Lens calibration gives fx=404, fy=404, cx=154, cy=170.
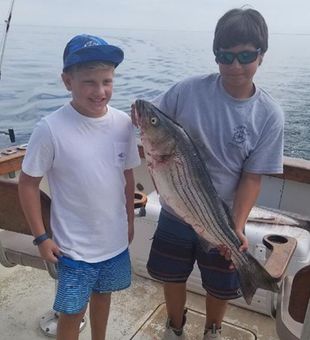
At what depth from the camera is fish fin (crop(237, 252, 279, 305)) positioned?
1.74m

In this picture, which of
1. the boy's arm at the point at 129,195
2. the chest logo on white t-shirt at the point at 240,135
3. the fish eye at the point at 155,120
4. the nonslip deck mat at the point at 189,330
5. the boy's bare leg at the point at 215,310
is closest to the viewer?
the fish eye at the point at 155,120

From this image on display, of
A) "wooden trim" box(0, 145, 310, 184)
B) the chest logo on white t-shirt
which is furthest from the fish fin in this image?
"wooden trim" box(0, 145, 310, 184)

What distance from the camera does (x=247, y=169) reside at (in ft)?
→ 6.44

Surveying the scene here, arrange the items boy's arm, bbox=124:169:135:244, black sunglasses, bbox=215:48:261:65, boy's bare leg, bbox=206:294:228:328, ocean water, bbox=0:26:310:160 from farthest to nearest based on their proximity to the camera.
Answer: ocean water, bbox=0:26:310:160 < boy's bare leg, bbox=206:294:228:328 < boy's arm, bbox=124:169:135:244 < black sunglasses, bbox=215:48:261:65

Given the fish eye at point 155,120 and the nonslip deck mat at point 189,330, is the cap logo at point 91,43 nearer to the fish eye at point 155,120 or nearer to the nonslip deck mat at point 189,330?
the fish eye at point 155,120

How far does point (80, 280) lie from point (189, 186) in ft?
2.10

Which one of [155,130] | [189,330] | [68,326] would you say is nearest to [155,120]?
[155,130]

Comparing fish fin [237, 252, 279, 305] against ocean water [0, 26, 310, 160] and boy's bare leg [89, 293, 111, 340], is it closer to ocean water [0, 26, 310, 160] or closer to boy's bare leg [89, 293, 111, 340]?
boy's bare leg [89, 293, 111, 340]

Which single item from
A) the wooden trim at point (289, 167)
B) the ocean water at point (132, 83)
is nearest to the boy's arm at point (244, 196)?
the wooden trim at point (289, 167)

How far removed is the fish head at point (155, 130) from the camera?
1.67 m

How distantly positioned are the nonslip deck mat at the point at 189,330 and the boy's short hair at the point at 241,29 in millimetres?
1627

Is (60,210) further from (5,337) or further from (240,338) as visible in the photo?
(240,338)

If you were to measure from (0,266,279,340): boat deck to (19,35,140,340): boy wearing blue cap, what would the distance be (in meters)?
0.71

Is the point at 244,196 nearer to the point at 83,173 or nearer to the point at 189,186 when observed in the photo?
the point at 189,186
